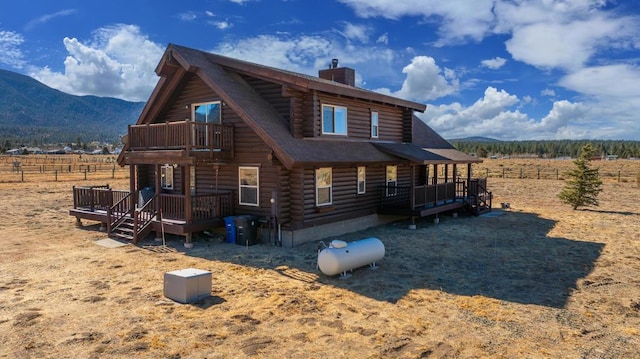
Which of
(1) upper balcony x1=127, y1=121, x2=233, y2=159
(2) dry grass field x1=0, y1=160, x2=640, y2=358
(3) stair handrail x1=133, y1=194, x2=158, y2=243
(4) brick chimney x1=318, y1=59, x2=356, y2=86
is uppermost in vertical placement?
(4) brick chimney x1=318, y1=59, x2=356, y2=86

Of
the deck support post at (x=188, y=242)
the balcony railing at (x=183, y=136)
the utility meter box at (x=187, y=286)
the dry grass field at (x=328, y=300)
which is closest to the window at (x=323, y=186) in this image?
the dry grass field at (x=328, y=300)

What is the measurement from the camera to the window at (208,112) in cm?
1667

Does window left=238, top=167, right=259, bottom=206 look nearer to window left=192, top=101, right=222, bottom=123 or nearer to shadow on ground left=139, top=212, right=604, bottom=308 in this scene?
shadow on ground left=139, top=212, right=604, bottom=308

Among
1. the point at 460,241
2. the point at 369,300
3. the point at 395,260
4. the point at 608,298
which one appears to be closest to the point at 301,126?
the point at 395,260

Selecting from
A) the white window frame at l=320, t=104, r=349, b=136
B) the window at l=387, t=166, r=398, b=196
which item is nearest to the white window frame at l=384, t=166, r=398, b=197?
the window at l=387, t=166, r=398, b=196

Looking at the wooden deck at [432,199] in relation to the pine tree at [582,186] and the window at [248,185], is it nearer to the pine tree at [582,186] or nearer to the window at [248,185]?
the pine tree at [582,186]

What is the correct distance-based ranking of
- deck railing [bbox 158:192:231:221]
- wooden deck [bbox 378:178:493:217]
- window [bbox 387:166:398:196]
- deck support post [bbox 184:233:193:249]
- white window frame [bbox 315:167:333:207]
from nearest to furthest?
deck support post [bbox 184:233:193:249] < deck railing [bbox 158:192:231:221] < white window frame [bbox 315:167:333:207] < wooden deck [bbox 378:178:493:217] < window [bbox 387:166:398:196]

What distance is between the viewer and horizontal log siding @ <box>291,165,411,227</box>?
1534 cm

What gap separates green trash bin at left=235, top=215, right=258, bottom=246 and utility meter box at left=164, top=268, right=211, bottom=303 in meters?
4.98

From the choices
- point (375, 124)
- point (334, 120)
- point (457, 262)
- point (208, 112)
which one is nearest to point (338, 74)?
point (375, 124)

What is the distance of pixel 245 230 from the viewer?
14.7 metres

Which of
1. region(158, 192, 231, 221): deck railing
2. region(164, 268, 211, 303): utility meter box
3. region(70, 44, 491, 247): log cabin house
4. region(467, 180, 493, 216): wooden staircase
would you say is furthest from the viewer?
region(467, 180, 493, 216): wooden staircase

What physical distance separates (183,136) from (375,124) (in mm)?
8892

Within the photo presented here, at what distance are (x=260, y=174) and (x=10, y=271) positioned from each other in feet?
24.9
